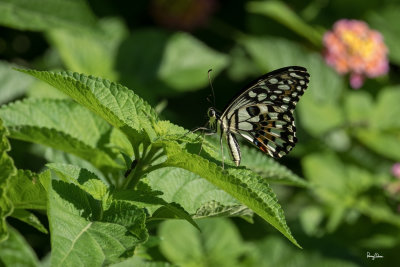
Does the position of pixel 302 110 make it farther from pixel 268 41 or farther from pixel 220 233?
pixel 220 233

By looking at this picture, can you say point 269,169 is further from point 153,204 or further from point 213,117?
point 153,204

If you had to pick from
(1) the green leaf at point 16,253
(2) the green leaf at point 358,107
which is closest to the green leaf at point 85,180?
(1) the green leaf at point 16,253

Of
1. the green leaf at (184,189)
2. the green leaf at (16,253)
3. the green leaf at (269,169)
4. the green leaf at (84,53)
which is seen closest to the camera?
the green leaf at (184,189)

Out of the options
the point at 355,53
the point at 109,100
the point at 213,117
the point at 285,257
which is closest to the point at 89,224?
the point at 109,100

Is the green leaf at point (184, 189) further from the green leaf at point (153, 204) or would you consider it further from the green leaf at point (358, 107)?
the green leaf at point (358, 107)

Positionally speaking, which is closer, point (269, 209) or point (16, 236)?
point (269, 209)

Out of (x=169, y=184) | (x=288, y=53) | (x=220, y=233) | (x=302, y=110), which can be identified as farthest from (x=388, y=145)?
(x=169, y=184)

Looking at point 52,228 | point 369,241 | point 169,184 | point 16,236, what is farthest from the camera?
point 369,241

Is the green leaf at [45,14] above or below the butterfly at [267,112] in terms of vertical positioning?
above
